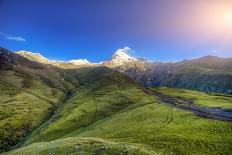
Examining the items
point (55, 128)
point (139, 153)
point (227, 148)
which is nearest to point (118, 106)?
point (55, 128)

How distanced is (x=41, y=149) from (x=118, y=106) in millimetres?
119838

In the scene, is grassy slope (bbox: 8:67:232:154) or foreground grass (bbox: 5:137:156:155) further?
grassy slope (bbox: 8:67:232:154)

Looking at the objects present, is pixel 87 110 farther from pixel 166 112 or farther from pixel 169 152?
pixel 169 152

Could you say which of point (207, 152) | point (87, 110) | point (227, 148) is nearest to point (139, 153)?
point (207, 152)

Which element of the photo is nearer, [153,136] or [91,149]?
[91,149]

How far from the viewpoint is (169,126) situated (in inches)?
3652

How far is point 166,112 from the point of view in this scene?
12244 cm

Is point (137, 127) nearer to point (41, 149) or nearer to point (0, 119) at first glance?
point (41, 149)

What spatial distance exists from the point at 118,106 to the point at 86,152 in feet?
420

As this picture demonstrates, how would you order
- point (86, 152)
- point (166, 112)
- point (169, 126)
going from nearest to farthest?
point (86, 152) < point (169, 126) < point (166, 112)

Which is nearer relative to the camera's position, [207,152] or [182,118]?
[207,152]

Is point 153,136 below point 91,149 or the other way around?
below

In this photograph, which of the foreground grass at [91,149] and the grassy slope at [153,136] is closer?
the foreground grass at [91,149]

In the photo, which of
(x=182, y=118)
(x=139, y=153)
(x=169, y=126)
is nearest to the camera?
(x=139, y=153)
